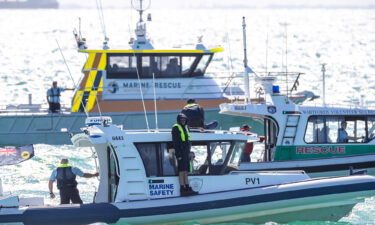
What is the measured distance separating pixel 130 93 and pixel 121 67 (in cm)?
70

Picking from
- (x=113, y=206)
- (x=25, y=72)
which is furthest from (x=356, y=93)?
(x=113, y=206)

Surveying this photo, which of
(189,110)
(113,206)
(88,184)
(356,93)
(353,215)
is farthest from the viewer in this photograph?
(356,93)

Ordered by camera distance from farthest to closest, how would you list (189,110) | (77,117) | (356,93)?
(356,93) < (77,117) < (189,110)

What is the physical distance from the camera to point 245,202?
1756 cm

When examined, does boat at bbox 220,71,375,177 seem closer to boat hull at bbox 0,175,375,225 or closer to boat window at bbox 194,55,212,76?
boat hull at bbox 0,175,375,225

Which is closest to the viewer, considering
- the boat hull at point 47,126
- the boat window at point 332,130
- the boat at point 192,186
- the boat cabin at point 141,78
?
the boat at point 192,186

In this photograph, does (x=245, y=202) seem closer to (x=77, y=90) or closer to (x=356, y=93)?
(x=77, y=90)

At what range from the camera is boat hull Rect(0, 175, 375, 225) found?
56.5 feet

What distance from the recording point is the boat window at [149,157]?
17.6m

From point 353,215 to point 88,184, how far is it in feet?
18.9

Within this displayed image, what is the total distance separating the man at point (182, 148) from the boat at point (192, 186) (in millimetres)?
178

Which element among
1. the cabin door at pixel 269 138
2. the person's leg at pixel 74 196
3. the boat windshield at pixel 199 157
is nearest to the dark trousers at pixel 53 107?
the cabin door at pixel 269 138

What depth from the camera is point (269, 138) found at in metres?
22.6

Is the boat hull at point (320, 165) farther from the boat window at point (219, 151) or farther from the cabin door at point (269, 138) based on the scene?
the boat window at point (219, 151)
